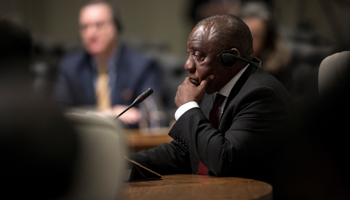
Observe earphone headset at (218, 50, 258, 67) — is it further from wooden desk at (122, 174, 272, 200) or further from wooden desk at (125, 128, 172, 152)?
wooden desk at (125, 128, 172, 152)

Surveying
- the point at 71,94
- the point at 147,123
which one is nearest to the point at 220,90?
the point at 147,123

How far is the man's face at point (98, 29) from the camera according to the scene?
11.0ft

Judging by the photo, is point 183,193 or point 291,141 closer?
point 183,193

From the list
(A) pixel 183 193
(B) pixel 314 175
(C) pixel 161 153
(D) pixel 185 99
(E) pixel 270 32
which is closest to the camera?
(A) pixel 183 193

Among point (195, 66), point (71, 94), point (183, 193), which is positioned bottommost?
point (71, 94)

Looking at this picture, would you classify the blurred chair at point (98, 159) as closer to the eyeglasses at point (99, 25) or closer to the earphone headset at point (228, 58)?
the earphone headset at point (228, 58)

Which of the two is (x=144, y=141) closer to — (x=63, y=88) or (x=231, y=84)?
(x=63, y=88)

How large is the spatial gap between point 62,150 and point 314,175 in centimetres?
91

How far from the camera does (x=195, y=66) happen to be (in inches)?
55.5

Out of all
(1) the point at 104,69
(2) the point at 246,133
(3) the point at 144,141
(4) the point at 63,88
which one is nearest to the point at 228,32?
(2) the point at 246,133

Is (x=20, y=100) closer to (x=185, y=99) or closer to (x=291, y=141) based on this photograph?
(x=185, y=99)

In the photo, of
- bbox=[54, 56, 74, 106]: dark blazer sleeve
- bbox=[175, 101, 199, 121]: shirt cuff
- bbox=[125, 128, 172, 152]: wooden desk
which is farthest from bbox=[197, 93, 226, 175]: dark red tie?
bbox=[54, 56, 74, 106]: dark blazer sleeve

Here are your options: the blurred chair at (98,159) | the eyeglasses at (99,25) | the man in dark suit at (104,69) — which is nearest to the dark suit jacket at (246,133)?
the blurred chair at (98,159)

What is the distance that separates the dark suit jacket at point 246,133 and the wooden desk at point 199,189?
0.23 feet
